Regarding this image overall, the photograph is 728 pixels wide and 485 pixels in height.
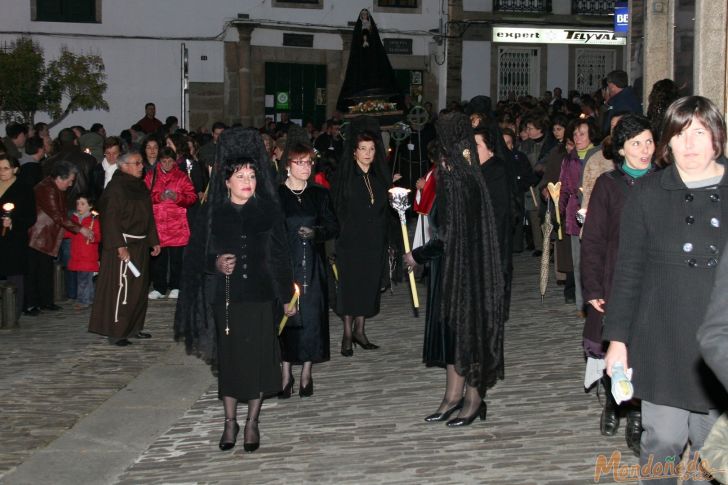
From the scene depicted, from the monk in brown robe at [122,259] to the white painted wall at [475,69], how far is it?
24.4 meters

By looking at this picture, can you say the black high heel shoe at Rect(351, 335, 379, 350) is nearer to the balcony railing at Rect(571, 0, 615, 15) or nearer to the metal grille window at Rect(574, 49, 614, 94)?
the metal grille window at Rect(574, 49, 614, 94)

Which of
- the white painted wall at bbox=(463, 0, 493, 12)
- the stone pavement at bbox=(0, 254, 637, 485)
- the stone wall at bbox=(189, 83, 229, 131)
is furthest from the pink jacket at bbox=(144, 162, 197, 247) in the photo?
the white painted wall at bbox=(463, 0, 493, 12)

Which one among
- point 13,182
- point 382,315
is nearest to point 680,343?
point 382,315

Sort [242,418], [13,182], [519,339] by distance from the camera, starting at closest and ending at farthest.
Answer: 1. [242,418]
2. [519,339]
3. [13,182]

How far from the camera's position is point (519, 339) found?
11492 millimetres

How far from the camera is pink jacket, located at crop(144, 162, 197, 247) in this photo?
1422 cm

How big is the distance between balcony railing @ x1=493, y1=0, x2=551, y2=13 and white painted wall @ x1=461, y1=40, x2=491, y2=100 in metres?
1.11

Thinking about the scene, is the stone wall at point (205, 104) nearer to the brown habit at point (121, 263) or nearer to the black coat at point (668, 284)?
the brown habit at point (121, 263)

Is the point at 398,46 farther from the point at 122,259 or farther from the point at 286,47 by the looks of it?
the point at 122,259

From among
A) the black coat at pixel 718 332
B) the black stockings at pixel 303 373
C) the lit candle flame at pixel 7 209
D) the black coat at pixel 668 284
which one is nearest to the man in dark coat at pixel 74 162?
the lit candle flame at pixel 7 209

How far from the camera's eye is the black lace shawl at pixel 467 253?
7.77m

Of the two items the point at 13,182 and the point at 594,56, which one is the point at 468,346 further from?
the point at 594,56

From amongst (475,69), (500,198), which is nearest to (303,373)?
(500,198)

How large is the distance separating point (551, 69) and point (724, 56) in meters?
23.2
